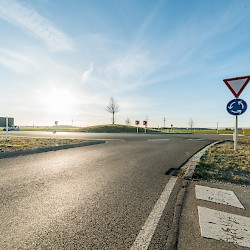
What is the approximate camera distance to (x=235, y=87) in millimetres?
9641

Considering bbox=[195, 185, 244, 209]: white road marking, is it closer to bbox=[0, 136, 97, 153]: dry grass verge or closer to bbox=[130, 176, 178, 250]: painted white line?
bbox=[130, 176, 178, 250]: painted white line

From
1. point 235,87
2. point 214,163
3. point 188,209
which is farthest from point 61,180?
point 235,87

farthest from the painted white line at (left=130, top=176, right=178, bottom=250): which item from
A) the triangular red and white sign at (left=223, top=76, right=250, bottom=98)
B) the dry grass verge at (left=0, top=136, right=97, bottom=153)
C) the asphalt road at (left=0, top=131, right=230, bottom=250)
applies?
the dry grass verge at (left=0, top=136, right=97, bottom=153)

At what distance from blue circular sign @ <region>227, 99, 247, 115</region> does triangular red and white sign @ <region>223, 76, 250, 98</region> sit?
0.29 metres

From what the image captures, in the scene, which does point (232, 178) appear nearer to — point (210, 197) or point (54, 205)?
point (210, 197)

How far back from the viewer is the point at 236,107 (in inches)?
380

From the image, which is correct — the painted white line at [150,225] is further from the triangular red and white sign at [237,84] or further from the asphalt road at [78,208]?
the triangular red and white sign at [237,84]

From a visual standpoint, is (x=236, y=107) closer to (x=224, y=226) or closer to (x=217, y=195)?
(x=217, y=195)

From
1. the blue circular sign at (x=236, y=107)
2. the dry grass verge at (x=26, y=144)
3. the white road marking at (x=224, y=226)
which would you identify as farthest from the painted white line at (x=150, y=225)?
the dry grass verge at (x=26, y=144)

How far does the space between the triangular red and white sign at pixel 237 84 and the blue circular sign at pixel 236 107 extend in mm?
286

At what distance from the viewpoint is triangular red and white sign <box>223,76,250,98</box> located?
9.39 metres

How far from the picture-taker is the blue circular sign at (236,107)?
9429 mm

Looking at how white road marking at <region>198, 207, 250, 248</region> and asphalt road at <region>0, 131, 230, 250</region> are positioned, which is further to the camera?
white road marking at <region>198, 207, 250, 248</region>

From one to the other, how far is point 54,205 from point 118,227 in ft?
4.27
